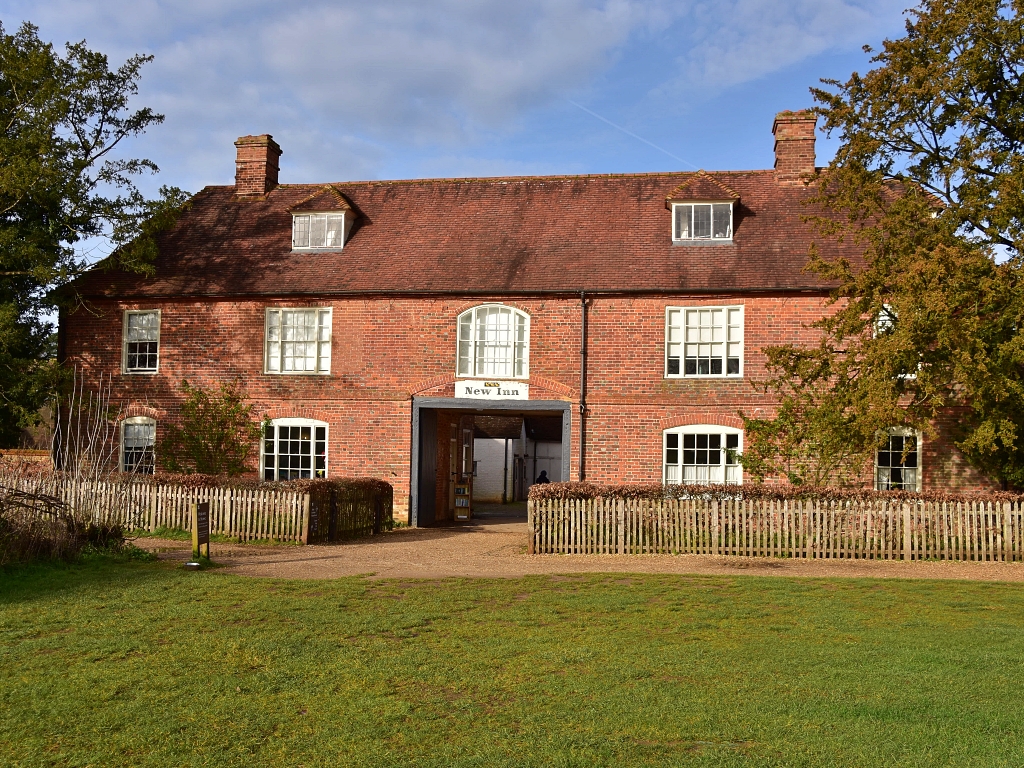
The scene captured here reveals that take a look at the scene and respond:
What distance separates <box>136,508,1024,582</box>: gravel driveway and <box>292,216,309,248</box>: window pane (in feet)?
32.3

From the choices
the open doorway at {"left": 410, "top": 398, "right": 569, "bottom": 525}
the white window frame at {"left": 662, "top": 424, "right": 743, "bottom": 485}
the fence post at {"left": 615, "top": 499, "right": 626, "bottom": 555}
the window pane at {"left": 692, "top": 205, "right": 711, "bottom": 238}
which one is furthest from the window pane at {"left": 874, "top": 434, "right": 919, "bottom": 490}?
the fence post at {"left": 615, "top": 499, "right": 626, "bottom": 555}

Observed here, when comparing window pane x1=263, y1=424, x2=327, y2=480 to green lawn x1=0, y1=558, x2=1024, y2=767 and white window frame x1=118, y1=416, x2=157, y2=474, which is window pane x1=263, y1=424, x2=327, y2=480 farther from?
green lawn x1=0, y1=558, x2=1024, y2=767

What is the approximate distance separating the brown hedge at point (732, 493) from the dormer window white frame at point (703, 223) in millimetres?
7852

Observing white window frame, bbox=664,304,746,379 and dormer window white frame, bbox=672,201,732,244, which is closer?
white window frame, bbox=664,304,746,379

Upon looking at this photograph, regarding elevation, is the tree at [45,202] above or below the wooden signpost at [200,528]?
above

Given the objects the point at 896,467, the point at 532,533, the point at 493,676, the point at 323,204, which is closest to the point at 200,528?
the point at 532,533

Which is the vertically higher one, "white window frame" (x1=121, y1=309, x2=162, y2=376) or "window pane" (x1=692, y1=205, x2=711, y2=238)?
"window pane" (x1=692, y1=205, x2=711, y2=238)

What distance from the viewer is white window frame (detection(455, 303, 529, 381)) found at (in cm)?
2298

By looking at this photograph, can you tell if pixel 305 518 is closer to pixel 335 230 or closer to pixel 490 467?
pixel 335 230

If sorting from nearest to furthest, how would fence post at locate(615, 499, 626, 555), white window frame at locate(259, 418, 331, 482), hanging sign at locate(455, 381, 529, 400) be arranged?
1. fence post at locate(615, 499, 626, 555)
2. hanging sign at locate(455, 381, 529, 400)
3. white window frame at locate(259, 418, 331, 482)

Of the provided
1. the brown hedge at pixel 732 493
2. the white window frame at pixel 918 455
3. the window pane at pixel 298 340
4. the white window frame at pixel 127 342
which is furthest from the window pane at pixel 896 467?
the white window frame at pixel 127 342

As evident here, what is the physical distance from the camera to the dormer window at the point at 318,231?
25.5 m

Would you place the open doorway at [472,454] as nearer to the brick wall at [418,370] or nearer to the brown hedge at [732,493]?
the brick wall at [418,370]

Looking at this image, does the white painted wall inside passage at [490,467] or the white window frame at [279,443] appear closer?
the white window frame at [279,443]
